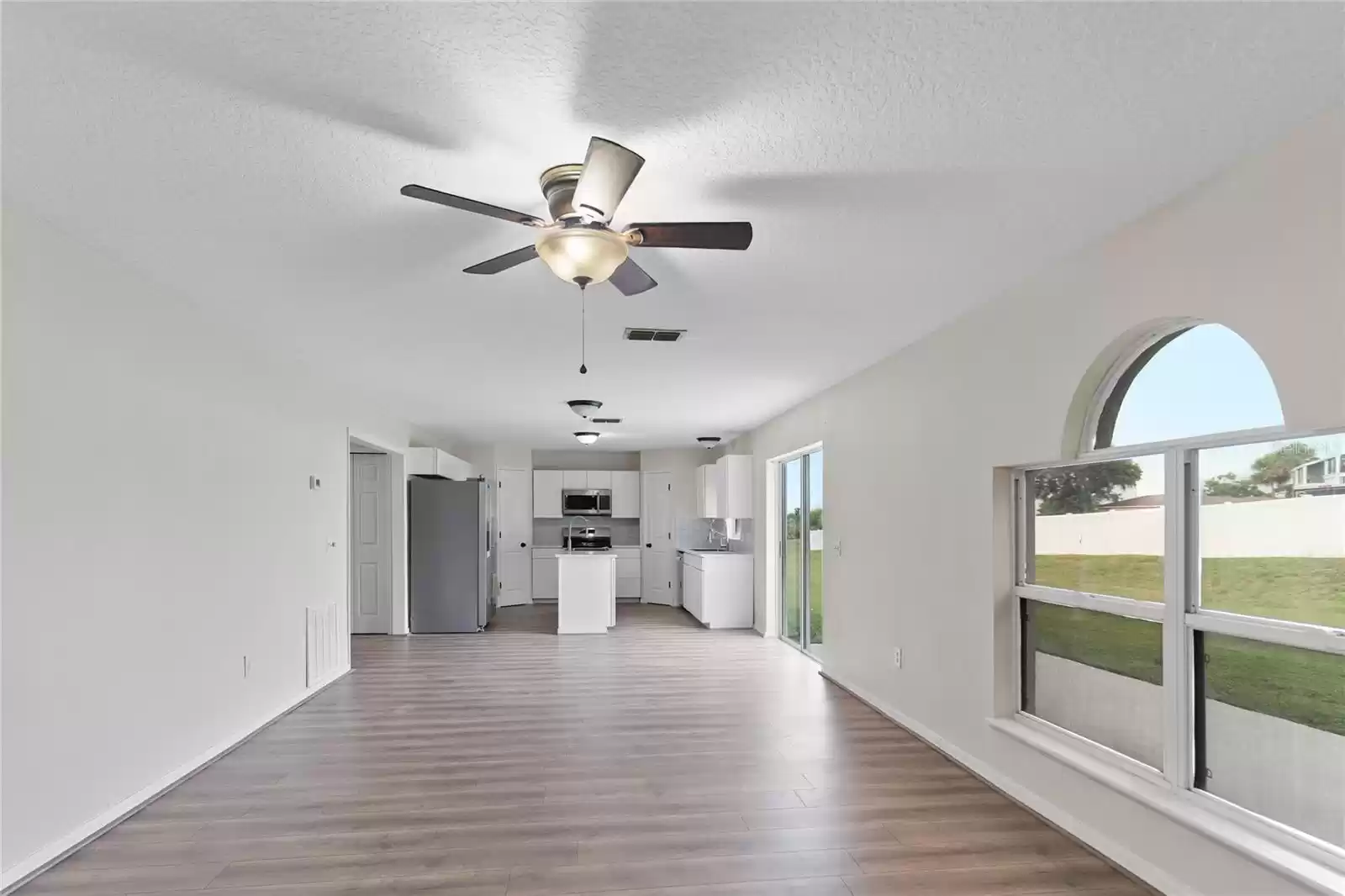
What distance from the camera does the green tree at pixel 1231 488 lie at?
2596mm

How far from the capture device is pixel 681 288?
3.69m

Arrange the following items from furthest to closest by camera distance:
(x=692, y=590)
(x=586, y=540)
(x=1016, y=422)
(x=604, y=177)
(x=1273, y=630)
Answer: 1. (x=586, y=540)
2. (x=692, y=590)
3. (x=1016, y=422)
4. (x=1273, y=630)
5. (x=604, y=177)

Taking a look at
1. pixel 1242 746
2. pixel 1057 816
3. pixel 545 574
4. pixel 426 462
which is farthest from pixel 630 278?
pixel 545 574

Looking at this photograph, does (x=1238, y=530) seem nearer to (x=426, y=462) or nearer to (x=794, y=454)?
(x=794, y=454)

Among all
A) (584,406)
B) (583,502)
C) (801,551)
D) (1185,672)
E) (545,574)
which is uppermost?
(584,406)

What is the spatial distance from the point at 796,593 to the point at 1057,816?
16.4ft

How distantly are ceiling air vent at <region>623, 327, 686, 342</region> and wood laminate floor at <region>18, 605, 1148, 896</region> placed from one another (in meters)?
2.40

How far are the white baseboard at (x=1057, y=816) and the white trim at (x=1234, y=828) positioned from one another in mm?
48

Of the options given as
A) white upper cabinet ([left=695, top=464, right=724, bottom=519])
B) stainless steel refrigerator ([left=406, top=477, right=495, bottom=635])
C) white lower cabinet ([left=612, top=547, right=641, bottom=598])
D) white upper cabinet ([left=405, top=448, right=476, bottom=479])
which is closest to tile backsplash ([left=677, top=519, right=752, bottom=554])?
white upper cabinet ([left=695, top=464, right=724, bottom=519])

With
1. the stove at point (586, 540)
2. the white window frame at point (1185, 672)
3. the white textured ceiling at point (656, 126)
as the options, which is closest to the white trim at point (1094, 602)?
the white window frame at point (1185, 672)

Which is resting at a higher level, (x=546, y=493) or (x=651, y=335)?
(x=651, y=335)

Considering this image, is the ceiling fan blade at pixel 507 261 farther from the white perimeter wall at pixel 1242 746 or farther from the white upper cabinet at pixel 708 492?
the white upper cabinet at pixel 708 492

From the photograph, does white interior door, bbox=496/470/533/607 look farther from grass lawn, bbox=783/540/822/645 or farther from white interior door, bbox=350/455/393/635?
grass lawn, bbox=783/540/822/645

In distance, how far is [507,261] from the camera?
255 centimetres
